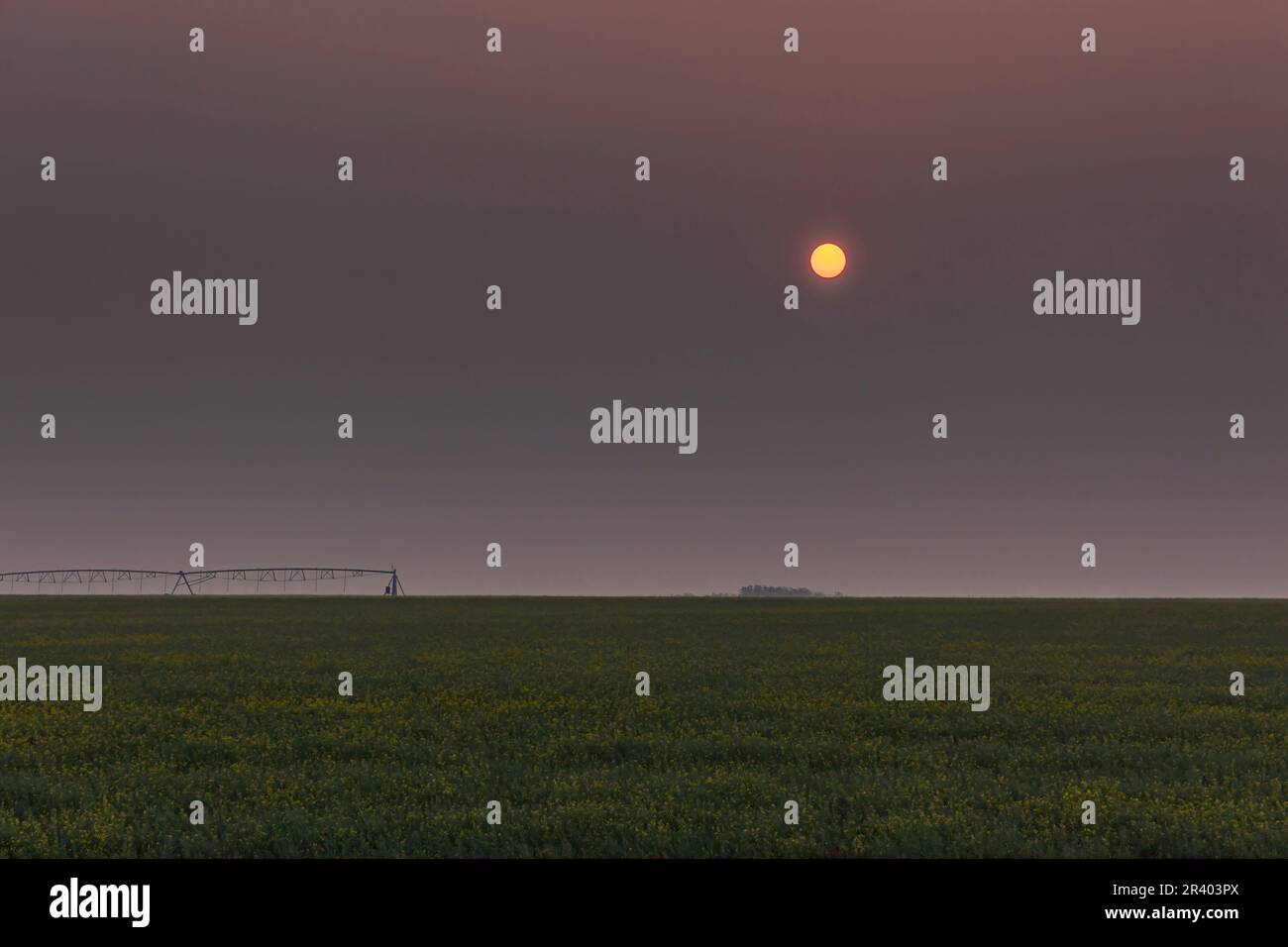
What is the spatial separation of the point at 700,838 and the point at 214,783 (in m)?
8.45

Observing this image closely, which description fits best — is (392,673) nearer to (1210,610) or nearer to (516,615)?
(516,615)

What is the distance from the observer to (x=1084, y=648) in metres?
41.8

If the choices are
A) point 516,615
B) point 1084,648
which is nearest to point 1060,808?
point 1084,648

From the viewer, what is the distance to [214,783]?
663 inches

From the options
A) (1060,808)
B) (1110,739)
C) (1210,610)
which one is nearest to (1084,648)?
(1110,739)

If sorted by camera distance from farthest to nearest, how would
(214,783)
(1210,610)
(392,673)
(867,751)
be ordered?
1. (1210,610)
2. (392,673)
3. (867,751)
4. (214,783)

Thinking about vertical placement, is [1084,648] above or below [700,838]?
above
